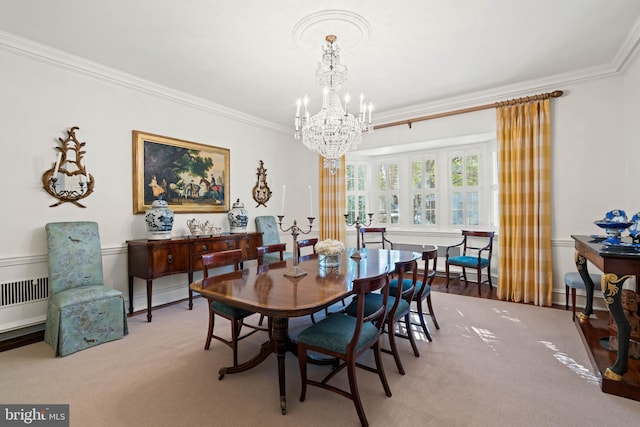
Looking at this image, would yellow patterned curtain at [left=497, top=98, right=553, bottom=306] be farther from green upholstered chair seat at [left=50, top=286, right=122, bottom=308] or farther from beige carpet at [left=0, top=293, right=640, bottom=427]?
green upholstered chair seat at [left=50, top=286, right=122, bottom=308]

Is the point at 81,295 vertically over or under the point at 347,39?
under

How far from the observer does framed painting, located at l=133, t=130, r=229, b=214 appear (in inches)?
149

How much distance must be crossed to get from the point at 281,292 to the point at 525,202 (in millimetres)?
3653

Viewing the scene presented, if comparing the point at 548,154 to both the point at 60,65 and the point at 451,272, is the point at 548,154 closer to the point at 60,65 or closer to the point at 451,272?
the point at 451,272

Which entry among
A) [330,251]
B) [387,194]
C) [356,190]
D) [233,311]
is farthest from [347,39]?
[387,194]

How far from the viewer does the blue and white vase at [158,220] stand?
11.7 feet

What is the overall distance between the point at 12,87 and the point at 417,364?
4.52m

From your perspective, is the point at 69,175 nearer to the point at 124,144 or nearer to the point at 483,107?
the point at 124,144

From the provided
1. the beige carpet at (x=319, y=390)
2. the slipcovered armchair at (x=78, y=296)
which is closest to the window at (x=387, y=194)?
the beige carpet at (x=319, y=390)

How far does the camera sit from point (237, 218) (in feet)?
15.0

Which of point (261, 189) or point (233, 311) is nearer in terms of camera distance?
point (233, 311)

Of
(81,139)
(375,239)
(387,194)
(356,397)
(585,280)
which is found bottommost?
(356,397)

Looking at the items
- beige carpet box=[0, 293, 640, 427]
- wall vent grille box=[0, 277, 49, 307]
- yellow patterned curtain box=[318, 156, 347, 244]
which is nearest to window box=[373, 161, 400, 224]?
yellow patterned curtain box=[318, 156, 347, 244]

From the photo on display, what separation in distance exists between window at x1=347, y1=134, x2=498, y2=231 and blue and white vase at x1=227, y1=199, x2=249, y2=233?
91.3 inches
